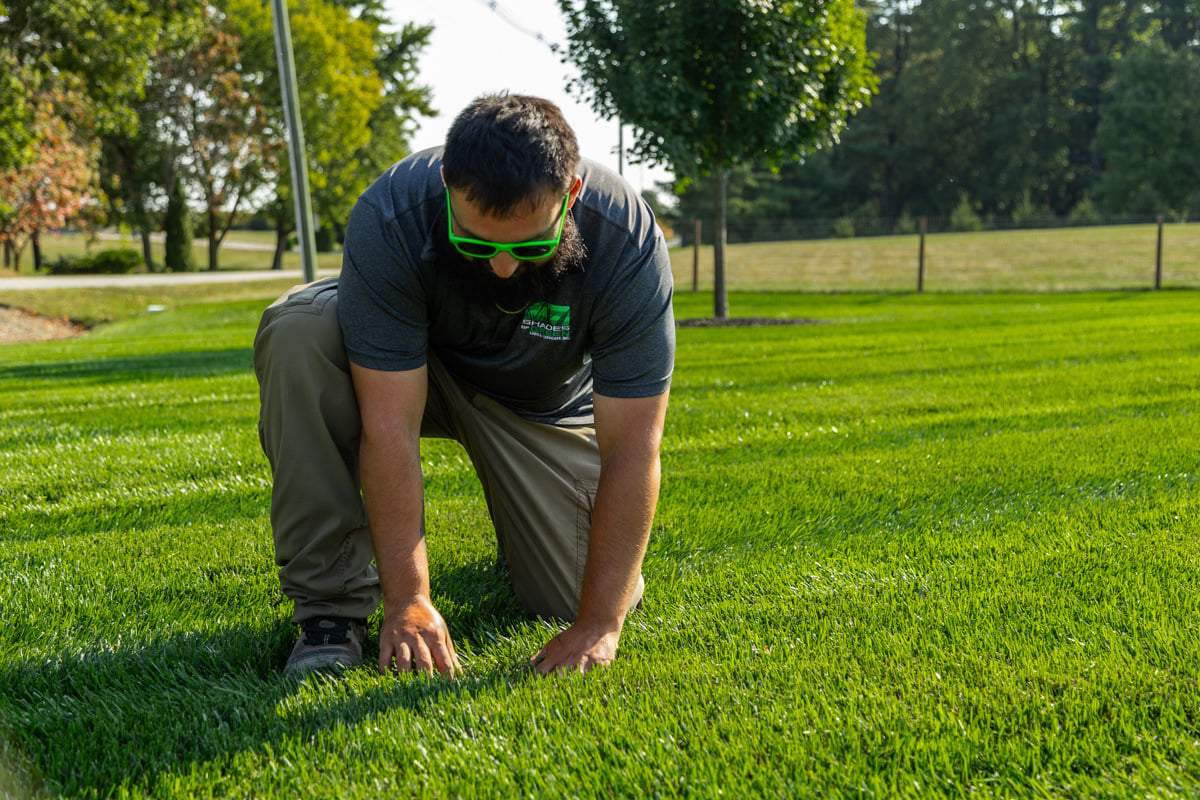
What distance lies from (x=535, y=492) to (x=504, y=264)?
2.36 feet

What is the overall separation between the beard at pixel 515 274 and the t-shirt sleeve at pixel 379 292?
0.25ft

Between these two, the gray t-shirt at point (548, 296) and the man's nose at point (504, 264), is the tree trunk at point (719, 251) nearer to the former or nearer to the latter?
the gray t-shirt at point (548, 296)

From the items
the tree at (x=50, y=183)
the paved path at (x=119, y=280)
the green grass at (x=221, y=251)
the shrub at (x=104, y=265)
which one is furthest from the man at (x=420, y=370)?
the green grass at (x=221, y=251)

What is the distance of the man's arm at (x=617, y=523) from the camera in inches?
81.7

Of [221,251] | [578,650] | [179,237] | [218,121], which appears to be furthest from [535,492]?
[221,251]

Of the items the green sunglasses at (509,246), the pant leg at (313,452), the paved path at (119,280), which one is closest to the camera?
the green sunglasses at (509,246)

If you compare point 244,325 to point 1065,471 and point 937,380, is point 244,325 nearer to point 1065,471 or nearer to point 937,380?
point 937,380

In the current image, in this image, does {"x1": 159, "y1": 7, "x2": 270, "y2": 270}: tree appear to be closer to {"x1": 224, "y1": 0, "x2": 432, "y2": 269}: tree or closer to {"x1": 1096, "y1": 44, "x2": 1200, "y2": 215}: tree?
{"x1": 224, "y1": 0, "x2": 432, "y2": 269}: tree

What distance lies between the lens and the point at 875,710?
1767 mm

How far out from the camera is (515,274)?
Result: 204cm

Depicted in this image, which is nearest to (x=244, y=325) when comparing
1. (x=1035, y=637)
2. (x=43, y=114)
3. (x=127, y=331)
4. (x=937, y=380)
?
(x=127, y=331)

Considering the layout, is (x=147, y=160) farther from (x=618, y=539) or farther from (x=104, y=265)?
(x=618, y=539)

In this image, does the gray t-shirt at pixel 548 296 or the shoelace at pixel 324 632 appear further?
the shoelace at pixel 324 632

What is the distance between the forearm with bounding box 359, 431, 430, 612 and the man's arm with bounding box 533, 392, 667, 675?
0.34 m
